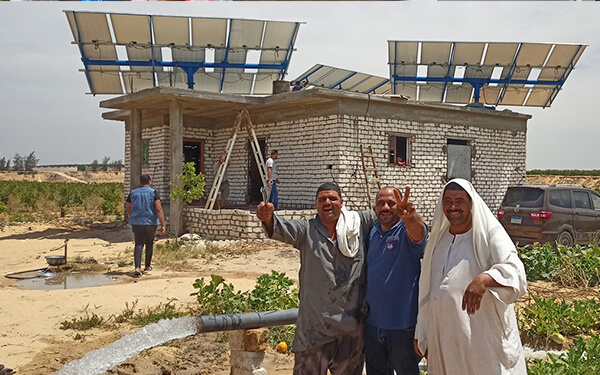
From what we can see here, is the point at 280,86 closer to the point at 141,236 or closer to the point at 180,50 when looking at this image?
the point at 180,50

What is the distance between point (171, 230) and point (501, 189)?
10480 mm

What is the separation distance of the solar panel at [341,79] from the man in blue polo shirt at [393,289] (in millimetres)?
14187

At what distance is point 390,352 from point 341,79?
15.2 m

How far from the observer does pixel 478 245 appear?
2.67m

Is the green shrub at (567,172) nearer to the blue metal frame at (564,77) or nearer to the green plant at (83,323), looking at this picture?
the blue metal frame at (564,77)

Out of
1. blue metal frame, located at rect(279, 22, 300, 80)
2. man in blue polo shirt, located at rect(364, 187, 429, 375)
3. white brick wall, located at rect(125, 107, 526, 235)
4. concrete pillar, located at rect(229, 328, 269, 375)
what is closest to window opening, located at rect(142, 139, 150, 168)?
white brick wall, located at rect(125, 107, 526, 235)

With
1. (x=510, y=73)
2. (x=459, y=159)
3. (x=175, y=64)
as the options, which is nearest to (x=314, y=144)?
(x=459, y=159)

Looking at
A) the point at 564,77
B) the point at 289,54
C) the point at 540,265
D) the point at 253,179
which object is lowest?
the point at 540,265

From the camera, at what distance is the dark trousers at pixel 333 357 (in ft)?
10.5

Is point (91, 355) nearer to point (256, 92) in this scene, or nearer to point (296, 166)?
point (296, 166)

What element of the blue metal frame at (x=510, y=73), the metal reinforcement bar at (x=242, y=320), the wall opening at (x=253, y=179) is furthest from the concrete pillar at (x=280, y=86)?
the metal reinforcement bar at (x=242, y=320)

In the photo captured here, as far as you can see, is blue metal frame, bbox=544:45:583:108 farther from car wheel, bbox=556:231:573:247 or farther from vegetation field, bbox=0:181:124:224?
vegetation field, bbox=0:181:124:224

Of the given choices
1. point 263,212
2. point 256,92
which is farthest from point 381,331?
point 256,92

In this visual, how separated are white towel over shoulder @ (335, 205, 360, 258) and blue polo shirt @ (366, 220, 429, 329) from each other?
0.48 feet
